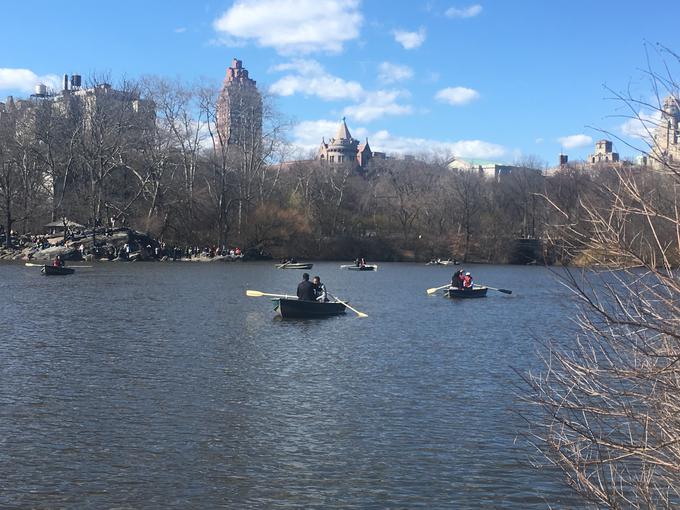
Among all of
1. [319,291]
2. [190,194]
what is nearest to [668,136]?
[319,291]

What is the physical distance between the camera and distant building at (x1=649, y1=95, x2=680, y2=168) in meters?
5.11

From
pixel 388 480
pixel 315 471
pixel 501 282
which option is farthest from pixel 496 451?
pixel 501 282

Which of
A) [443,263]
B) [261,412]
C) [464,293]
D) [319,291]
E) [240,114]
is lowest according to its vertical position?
[261,412]

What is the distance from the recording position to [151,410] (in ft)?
42.2

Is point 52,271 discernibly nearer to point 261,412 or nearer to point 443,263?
point 261,412

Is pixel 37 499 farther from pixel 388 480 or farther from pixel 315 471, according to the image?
pixel 388 480

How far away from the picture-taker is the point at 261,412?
42.7 feet

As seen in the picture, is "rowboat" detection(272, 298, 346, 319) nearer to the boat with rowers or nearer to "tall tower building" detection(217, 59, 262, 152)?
the boat with rowers

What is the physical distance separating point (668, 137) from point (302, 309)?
2104 centimetres

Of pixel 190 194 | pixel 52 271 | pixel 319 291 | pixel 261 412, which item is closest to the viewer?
pixel 261 412

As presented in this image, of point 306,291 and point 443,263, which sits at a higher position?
point 443,263

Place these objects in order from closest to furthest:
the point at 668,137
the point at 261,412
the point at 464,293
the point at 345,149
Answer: the point at 668,137 → the point at 261,412 → the point at 464,293 → the point at 345,149

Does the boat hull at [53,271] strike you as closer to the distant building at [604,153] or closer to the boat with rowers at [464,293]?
the boat with rowers at [464,293]

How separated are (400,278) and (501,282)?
668cm
